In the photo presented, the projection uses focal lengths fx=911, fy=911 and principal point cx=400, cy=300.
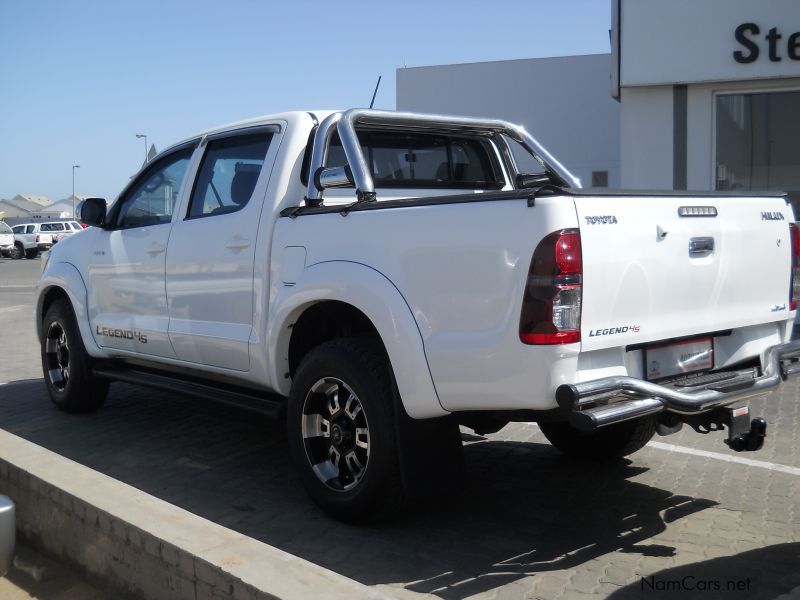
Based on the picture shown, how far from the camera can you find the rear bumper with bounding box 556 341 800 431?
349 centimetres

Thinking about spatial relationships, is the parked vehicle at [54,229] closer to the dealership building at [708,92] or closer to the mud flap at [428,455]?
the dealership building at [708,92]

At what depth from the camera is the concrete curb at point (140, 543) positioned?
3.00 metres

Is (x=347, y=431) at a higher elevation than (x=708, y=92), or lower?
lower

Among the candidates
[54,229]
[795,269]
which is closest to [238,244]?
[795,269]

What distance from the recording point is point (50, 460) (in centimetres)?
451

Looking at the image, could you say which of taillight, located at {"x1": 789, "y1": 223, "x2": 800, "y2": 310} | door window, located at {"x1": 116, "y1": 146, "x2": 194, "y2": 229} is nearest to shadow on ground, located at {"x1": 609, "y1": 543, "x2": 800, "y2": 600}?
taillight, located at {"x1": 789, "y1": 223, "x2": 800, "y2": 310}

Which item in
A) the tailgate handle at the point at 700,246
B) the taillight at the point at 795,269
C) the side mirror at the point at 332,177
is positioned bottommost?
the taillight at the point at 795,269


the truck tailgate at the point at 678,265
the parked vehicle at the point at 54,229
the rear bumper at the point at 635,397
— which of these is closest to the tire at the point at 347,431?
the rear bumper at the point at 635,397

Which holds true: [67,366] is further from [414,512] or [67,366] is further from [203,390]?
[414,512]

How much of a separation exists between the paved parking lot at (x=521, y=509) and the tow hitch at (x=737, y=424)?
46 cm

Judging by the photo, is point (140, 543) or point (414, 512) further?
point (414, 512)

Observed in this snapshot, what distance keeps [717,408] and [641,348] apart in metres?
0.58

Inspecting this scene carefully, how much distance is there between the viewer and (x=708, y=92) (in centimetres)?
1327

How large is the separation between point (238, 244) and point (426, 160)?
1.32 metres
